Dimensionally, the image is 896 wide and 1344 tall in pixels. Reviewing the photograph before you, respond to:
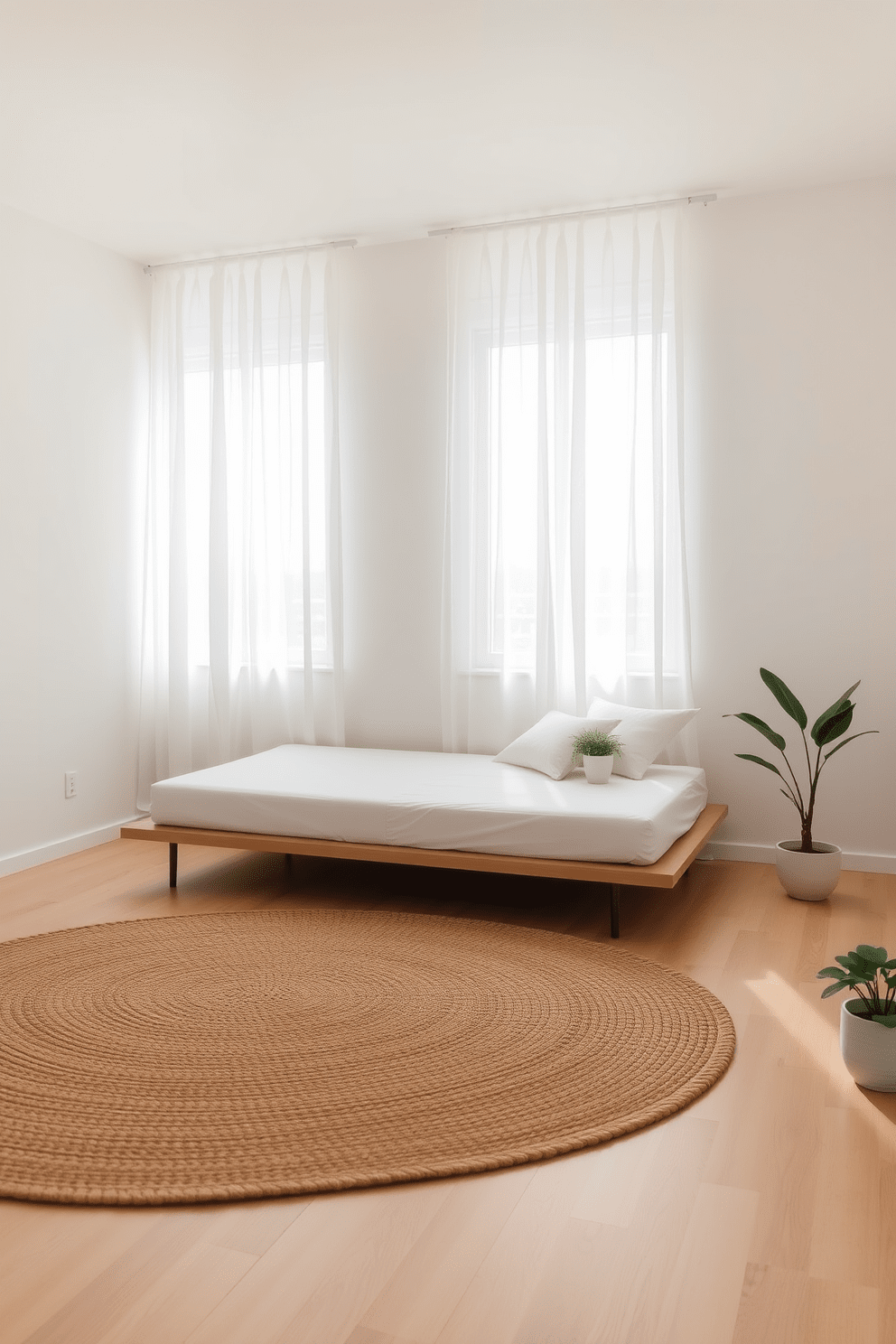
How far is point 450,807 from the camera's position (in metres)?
3.83

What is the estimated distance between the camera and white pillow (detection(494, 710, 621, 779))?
4.33 m

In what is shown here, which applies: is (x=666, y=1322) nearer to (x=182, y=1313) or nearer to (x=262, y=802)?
(x=182, y=1313)

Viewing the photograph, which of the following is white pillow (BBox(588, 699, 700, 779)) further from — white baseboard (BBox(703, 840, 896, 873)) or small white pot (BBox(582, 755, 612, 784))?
white baseboard (BBox(703, 840, 896, 873))

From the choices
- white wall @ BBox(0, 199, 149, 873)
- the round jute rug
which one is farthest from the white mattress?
white wall @ BBox(0, 199, 149, 873)

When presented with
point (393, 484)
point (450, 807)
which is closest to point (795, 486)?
point (393, 484)

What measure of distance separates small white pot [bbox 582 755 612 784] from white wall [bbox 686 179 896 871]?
75 cm

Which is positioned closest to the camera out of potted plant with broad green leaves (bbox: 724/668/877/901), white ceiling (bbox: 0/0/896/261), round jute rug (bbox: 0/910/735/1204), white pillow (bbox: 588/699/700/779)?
round jute rug (bbox: 0/910/735/1204)

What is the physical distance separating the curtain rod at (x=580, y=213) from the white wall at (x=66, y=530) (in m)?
1.67

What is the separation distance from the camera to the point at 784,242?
4520 mm

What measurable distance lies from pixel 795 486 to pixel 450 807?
80.9 inches

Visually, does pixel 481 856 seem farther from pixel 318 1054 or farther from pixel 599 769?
pixel 318 1054

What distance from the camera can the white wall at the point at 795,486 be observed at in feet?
14.5

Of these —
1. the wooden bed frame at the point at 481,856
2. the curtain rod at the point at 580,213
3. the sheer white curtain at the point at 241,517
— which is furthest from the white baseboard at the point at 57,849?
the curtain rod at the point at 580,213

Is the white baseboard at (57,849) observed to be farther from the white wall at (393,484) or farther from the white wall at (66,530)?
the white wall at (393,484)
